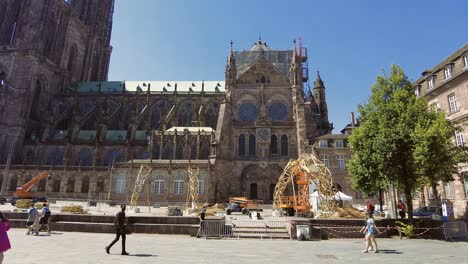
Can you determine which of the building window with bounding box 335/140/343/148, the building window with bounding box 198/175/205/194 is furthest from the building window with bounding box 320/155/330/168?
the building window with bounding box 198/175/205/194

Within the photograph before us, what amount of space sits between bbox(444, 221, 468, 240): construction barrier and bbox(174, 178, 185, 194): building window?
94.9 feet

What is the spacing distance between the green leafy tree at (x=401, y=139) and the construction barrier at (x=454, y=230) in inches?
61.6

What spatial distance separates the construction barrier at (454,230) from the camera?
45.0 feet

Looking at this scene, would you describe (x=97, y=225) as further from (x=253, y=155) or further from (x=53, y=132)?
(x=53, y=132)

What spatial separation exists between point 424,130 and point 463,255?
22.6ft

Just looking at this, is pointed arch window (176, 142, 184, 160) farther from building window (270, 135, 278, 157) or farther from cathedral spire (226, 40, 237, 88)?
building window (270, 135, 278, 157)

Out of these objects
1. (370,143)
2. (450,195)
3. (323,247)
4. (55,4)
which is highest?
(55,4)

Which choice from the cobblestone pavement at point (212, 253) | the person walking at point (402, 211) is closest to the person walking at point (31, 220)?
the cobblestone pavement at point (212, 253)

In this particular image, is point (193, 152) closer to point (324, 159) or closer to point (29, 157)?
point (324, 159)

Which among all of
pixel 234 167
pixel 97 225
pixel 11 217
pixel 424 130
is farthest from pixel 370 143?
pixel 234 167

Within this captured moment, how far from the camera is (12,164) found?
46.1m

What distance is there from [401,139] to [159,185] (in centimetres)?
2999

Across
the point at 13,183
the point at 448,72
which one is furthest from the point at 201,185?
the point at 13,183

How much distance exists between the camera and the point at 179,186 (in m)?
36.8
